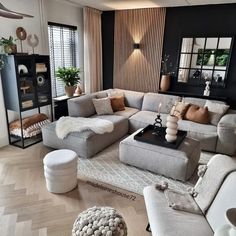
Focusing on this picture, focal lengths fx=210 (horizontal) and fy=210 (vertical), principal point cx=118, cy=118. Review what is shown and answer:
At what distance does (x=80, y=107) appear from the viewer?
385cm

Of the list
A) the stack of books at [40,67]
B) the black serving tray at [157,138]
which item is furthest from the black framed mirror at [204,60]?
the stack of books at [40,67]

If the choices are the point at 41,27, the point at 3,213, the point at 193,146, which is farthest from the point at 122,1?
the point at 3,213

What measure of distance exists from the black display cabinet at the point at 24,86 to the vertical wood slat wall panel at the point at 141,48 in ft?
6.76

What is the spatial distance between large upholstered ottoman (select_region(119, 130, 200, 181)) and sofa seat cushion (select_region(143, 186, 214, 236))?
914 millimetres

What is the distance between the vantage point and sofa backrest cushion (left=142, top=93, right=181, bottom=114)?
4219 mm

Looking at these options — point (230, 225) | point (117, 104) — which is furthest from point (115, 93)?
point (230, 225)

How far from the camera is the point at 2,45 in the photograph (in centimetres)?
317

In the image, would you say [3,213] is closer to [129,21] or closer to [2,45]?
[2,45]

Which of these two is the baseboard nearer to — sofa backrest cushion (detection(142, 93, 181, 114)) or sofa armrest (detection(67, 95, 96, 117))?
sofa armrest (detection(67, 95, 96, 117))

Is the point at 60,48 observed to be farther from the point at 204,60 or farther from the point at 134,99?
the point at 204,60

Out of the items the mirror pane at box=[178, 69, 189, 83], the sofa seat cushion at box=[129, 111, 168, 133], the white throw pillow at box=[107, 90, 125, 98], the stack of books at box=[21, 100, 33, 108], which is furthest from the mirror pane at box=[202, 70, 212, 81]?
the stack of books at box=[21, 100, 33, 108]

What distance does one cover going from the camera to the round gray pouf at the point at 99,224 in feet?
4.52

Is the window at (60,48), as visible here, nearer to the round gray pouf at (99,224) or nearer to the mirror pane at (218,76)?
the mirror pane at (218,76)

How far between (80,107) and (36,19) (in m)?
1.76
